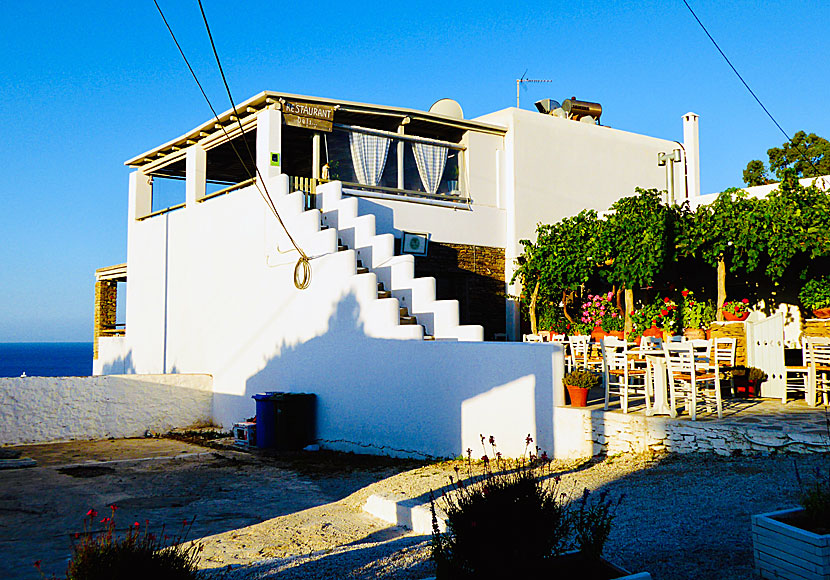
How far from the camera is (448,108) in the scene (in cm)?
1673

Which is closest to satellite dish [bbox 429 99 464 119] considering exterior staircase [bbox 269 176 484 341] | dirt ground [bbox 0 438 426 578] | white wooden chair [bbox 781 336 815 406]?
exterior staircase [bbox 269 176 484 341]

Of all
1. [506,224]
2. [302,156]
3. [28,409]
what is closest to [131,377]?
[28,409]

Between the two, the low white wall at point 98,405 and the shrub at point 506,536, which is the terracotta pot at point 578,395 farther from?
the low white wall at point 98,405

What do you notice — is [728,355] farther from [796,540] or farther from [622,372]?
[796,540]

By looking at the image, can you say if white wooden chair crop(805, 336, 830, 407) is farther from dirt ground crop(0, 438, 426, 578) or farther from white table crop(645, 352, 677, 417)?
dirt ground crop(0, 438, 426, 578)

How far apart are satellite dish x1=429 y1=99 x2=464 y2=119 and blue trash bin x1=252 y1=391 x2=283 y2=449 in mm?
7559

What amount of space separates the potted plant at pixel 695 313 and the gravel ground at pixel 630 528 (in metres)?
5.98

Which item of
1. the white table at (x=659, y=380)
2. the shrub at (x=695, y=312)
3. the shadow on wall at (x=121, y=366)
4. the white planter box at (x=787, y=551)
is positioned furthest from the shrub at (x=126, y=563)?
the shadow on wall at (x=121, y=366)

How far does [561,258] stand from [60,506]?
9.95m

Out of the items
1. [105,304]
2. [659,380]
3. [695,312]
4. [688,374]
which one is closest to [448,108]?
[695,312]

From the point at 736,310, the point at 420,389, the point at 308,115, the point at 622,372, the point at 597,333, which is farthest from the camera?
the point at 597,333

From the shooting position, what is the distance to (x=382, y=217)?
14.6 m

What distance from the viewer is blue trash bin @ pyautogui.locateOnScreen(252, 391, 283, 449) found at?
41.4 ft

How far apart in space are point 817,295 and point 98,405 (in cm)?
1304
